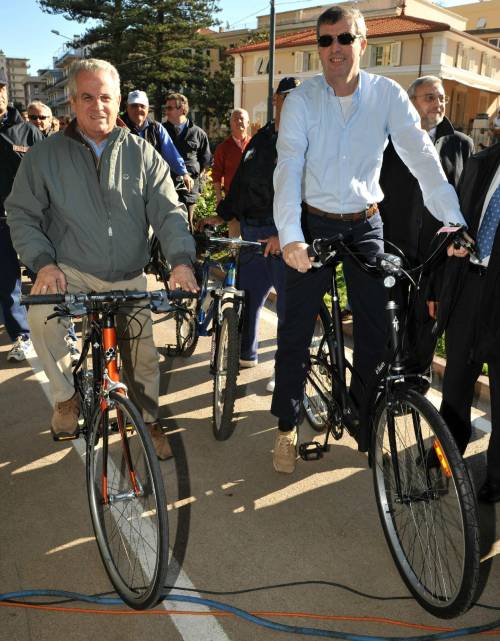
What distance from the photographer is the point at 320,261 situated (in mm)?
2604

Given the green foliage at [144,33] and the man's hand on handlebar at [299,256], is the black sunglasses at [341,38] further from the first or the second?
the green foliage at [144,33]

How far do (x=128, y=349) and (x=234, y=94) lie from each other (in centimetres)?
4899

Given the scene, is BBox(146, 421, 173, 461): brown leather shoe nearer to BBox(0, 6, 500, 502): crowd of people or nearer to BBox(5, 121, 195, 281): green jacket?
BBox(0, 6, 500, 502): crowd of people

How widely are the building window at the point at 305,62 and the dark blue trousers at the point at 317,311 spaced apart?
145 feet

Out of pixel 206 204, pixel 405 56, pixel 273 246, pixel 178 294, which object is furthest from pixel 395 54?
pixel 178 294

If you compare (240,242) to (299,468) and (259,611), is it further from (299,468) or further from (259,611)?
(259,611)

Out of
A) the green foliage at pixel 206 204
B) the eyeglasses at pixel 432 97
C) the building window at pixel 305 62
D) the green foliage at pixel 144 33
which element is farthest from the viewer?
the building window at pixel 305 62

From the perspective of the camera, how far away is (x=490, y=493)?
3.28m

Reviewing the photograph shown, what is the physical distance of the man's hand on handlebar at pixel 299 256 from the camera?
261 cm

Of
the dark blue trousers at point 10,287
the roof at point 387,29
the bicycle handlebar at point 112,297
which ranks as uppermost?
the roof at point 387,29

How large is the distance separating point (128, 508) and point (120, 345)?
3.36 ft

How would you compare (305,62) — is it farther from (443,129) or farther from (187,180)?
(443,129)

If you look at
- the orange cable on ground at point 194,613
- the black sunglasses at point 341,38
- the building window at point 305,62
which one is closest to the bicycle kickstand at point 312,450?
the orange cable on ground at point 194,613

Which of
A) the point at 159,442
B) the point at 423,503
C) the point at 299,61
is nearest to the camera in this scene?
the point at 423,503
